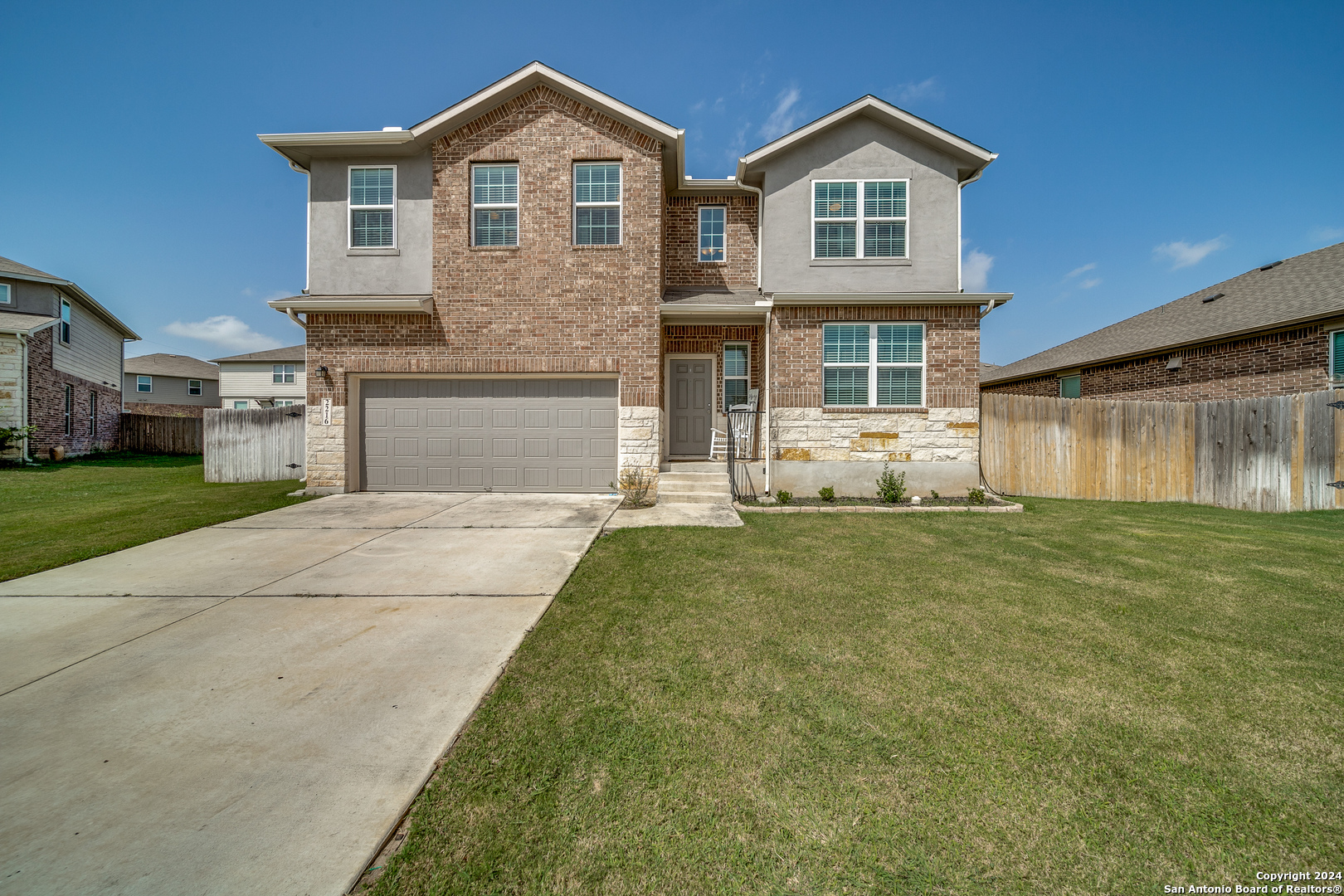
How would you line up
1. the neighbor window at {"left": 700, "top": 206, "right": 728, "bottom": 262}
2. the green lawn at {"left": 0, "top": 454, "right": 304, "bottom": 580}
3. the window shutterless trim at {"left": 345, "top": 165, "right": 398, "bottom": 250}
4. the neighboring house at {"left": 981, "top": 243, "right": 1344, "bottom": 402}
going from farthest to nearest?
the neighbor window at {"left": 700, "top": 206, "right": 728, "bottom": 262} < the neighboring house at {"left": 981, "top": 243, "right": 1344, "bottom": 402} < the window shutterless trim at {"left": 345, "top": 165, "right": 398, "bottom": 250} < the green lawn at {"left": 0, "top": 454, "right": 304, "bottom": 580}

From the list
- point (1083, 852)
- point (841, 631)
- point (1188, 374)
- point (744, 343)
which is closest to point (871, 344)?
point (744, 343)

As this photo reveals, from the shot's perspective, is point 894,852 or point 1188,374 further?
point 1188,374

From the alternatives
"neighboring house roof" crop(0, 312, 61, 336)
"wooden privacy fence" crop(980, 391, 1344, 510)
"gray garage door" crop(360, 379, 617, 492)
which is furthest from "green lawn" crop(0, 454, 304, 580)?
"wooden privacy fence" crop(980, 391, 1344, 510)

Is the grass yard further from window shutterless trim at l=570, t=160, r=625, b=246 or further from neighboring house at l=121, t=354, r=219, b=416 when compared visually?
neighboring house at l=121, t=354, r=219, b=416

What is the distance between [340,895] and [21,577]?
20.9ft

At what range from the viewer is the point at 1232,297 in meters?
13.8

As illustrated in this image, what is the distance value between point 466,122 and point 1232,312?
740 inches

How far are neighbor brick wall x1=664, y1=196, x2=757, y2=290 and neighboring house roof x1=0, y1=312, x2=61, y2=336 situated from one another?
835 inches

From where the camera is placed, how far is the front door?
11.7m

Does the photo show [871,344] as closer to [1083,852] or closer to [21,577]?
[1083,852]

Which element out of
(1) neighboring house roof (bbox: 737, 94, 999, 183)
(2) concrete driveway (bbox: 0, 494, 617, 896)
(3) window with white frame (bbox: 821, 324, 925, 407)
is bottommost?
(2) concrete driveway (bbox: 0, 494, 617, 896)

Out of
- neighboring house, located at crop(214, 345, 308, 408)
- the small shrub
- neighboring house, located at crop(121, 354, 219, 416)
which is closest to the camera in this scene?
the small shrub

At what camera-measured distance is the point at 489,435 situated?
1020 cm

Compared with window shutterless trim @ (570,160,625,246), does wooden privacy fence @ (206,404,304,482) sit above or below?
below
